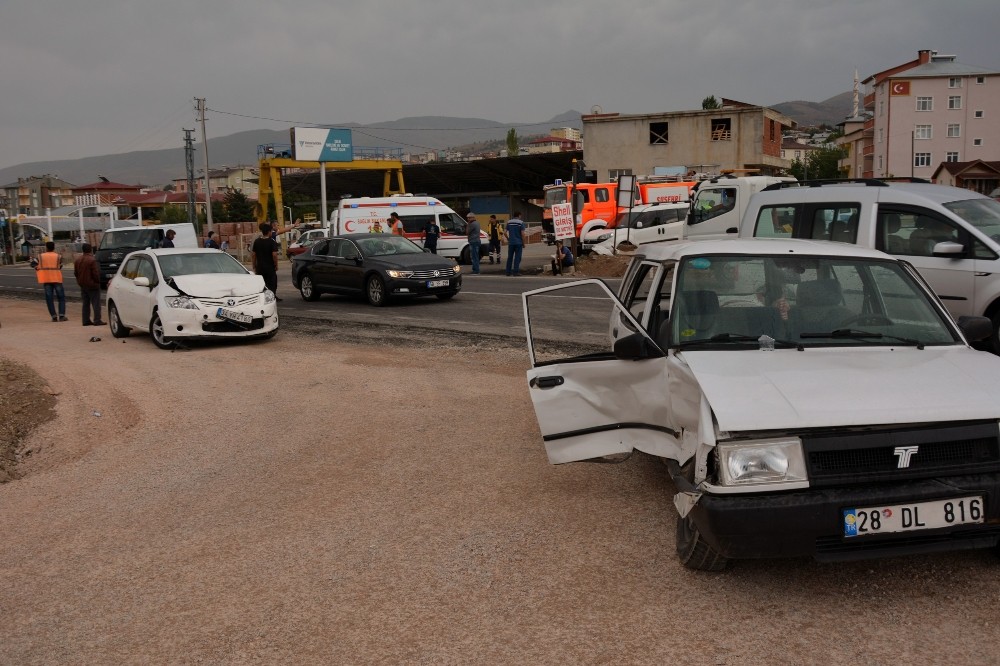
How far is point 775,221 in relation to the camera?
1016cm

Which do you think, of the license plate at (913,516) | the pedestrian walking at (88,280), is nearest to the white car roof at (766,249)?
the license plate at (913,516)

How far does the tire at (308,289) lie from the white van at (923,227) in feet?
40.4

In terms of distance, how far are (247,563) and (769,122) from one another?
54.4 m

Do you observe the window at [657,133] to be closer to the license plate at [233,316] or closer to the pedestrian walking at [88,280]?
the pedestrian walking at [88,280]

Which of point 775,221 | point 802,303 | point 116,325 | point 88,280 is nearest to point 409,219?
point 88,280

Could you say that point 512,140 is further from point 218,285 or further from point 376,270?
point 218,285

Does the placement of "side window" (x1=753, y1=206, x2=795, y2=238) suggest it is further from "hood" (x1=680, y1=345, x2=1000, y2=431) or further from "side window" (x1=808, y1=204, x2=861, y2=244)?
"hood" (x1=680, y1=345, x2=1000, y2=431)

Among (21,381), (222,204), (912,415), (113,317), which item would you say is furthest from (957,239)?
(222,204)

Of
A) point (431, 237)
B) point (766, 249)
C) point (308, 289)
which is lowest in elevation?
point (308, 289)

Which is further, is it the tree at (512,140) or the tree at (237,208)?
the tree at (512,140)

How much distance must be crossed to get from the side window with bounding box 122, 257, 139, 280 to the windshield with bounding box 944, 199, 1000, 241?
12.1 m

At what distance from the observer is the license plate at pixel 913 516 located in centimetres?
378

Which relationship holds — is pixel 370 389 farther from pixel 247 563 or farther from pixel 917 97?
pixel 917 97

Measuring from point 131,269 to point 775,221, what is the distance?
10596 millimetres
